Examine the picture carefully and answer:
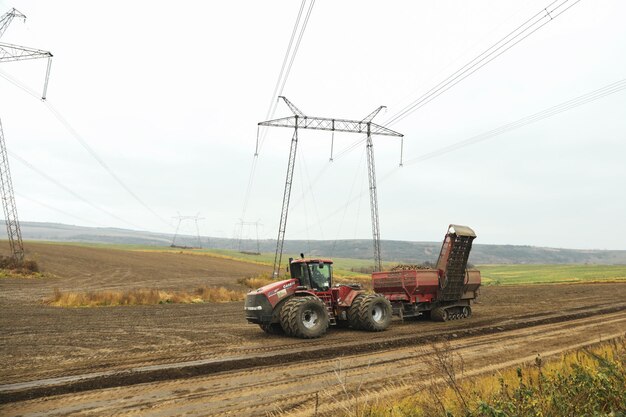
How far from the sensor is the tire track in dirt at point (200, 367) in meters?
7.89

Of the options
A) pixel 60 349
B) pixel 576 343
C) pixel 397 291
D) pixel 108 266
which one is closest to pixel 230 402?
pixel 60 349

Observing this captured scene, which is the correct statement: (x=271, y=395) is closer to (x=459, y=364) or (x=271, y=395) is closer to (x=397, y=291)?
(x=459, y=364)

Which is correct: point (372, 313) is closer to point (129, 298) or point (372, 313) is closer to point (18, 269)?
point (129, 298)

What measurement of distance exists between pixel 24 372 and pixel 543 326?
15465 millimetres

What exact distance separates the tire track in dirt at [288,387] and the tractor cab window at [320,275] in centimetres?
369

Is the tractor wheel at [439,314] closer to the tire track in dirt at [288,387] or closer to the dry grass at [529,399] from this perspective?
the tire track in dirt at [288,387]

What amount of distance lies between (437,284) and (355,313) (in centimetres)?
479

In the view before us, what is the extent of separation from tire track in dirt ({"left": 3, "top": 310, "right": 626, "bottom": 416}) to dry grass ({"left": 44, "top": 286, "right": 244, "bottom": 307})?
16.6 metres

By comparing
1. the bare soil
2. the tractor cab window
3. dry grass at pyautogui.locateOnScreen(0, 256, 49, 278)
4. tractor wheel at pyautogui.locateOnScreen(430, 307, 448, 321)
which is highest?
the tractor cab window

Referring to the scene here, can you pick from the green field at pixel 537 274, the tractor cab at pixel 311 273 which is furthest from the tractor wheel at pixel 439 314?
the green field at pixel 537 274

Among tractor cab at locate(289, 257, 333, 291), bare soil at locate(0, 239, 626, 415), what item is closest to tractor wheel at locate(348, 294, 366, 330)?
bare soil at locate(0, 239, 626, 415)

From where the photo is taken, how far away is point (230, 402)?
736 cm

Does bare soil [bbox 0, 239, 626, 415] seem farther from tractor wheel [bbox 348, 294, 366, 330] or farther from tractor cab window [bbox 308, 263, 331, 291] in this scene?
tractor cab window [bbox 308, 263, 331, 291]

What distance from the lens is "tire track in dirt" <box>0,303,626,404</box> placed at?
789 centimetres
